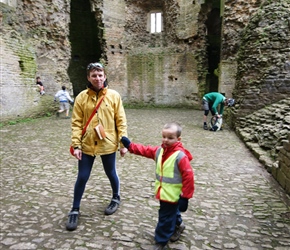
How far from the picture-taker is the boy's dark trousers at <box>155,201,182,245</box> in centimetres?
235

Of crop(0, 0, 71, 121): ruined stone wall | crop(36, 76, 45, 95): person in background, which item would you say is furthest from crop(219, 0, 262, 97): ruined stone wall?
crop(36, 76, 45, 95): person in background

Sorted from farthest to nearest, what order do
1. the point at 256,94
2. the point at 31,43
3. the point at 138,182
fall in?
1. the point at 31,43
2. the point at 256,94
3. the point at 138,182

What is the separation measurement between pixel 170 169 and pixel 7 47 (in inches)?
Result: 431

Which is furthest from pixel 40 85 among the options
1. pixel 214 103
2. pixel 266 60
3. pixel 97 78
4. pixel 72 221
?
pixel 72 221

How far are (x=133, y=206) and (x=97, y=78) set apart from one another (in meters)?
1.80

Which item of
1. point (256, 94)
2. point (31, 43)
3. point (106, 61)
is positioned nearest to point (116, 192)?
point (256, 94)

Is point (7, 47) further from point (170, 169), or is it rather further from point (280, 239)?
point (280, 239)

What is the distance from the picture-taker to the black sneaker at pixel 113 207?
10.2 ft

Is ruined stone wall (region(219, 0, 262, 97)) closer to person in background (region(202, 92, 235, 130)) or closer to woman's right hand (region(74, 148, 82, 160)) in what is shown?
person in background (region(202, 92, 235, 130))

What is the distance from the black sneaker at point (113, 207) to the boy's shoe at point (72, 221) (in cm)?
41

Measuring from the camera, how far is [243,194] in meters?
3.79

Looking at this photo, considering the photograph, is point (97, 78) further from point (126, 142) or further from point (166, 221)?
point (166, 221)

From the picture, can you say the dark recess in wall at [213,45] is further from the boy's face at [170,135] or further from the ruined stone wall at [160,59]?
the boy's face at [170,135]

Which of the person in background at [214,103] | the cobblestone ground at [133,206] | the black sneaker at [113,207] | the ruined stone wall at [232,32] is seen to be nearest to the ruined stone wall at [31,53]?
the cobblestone ground at [133,206]
